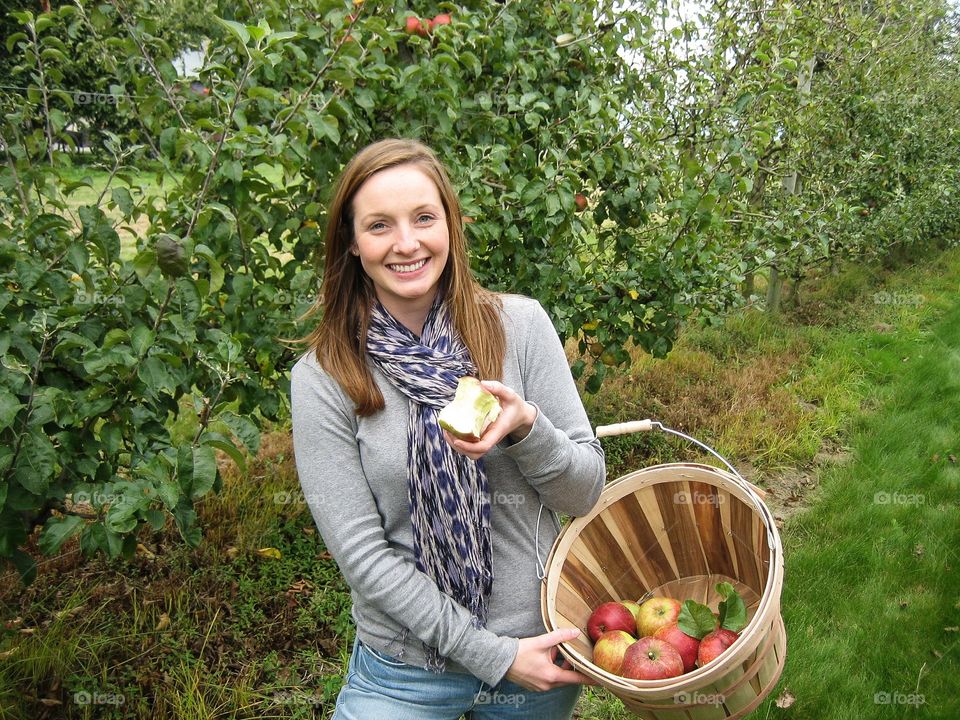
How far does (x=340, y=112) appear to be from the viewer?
243 centimetres

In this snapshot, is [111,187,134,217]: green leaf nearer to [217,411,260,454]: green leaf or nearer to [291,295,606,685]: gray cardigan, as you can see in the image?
[217,411,260,454]: green leaf

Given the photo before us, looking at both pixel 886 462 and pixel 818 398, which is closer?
pixel 886 462

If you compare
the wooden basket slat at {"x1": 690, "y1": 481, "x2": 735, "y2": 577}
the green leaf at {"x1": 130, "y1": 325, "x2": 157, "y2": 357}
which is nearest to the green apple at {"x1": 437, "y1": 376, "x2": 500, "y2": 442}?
the wooden basket slat at {"x1": 690, "y1": 481, "x2": 735, "y2": 577}

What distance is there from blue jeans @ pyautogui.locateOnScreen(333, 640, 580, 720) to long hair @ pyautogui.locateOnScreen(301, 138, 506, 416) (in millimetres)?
529

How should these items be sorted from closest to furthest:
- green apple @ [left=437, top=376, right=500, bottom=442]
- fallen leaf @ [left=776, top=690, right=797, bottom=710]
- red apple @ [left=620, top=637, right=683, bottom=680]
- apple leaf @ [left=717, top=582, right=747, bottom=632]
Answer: green apple @ [left=437, top=376, right=500, bottom=442] → red apple @ [left=620, top=637, right=683, bottom=680] → apple leaf @ [left=717, top=582, right=747, bottom=632] → fallen leaf @ [left=776, top=690, right=797, bottom=710]

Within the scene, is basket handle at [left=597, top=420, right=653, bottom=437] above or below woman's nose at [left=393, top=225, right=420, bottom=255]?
below

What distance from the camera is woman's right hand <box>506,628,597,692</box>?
1.53 meters

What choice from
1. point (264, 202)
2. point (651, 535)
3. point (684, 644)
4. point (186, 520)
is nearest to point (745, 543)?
point (651, 535)

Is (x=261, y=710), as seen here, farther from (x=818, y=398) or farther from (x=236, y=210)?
(x=818, y=398)

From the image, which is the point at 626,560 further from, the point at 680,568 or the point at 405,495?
the point at 405,495

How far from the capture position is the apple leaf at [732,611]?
1.69 meters

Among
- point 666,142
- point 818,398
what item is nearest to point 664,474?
point 666,142

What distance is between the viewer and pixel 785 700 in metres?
2.56

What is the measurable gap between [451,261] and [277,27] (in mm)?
1347
